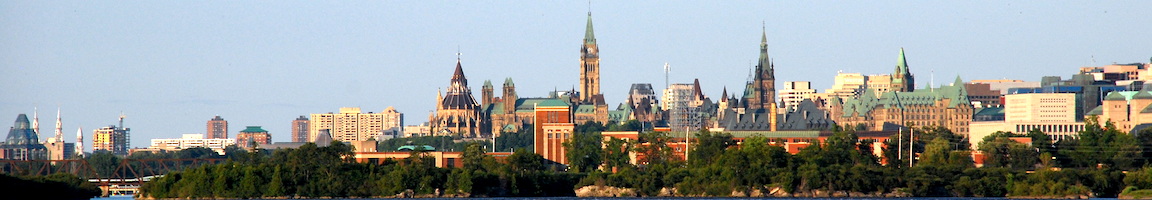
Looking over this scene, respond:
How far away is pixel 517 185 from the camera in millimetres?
178125

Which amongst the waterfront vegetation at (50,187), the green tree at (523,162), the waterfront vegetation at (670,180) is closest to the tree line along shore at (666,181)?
the waterfront vegetation at (670,180)

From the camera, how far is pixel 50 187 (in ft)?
561

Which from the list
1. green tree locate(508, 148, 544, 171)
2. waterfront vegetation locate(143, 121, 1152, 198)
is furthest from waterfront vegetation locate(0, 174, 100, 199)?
green tree locate(508, 148, 544, 171)

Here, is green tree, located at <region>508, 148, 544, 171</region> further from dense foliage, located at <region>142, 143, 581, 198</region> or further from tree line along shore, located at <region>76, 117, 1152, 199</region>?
dense foliage, located at <region>142, 143, 581, 198</region>

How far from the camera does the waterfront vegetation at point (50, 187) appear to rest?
16088 cm

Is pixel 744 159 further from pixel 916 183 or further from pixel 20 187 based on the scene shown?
pixel 20 187

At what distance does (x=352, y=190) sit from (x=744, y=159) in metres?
30.4

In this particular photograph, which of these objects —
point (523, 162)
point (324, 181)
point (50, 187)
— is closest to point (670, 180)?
point (523, 162)

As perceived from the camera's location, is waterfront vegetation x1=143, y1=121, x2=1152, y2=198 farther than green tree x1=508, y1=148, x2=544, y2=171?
No

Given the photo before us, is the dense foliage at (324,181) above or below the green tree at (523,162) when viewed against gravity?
below

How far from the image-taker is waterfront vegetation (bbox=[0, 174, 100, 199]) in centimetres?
16088

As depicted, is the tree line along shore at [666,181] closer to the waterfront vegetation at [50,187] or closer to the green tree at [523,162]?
the green tree at [523,162]

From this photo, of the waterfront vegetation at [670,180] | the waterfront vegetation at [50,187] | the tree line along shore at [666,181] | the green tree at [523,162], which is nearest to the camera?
the waterfront vegetation at [50,187]

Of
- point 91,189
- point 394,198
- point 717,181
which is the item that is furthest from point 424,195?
point 91,189
